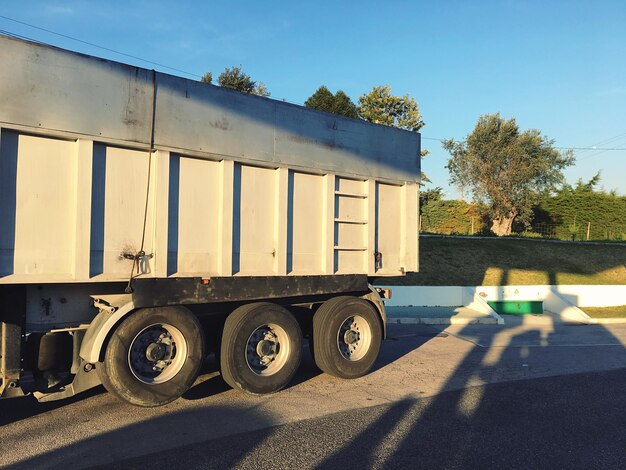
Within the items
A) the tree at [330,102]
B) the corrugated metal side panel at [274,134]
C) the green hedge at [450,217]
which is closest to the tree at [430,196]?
the green hedge at [450,217]

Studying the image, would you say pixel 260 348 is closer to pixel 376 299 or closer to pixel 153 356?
pixel 153 356

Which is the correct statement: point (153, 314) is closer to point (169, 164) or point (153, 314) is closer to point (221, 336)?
point (221, 336)

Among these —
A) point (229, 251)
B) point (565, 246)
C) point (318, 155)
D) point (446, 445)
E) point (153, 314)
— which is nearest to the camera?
point (446, 445)

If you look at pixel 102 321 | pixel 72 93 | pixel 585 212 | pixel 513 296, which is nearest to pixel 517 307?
pixel 513 296

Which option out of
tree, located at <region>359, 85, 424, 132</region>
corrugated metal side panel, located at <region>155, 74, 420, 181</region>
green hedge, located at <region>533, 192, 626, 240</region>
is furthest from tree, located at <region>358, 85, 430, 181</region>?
corrugated metal side panel, located at <region>155, 74, 420, 181</region>

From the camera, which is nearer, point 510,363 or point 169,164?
point 169,164

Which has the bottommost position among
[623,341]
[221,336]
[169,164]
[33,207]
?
[623,341]

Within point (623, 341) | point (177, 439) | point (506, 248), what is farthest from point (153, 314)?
point (506, 248)

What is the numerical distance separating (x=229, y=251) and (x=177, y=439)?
2108 mm

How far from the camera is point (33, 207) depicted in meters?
4.79

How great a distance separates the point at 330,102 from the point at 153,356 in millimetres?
20212

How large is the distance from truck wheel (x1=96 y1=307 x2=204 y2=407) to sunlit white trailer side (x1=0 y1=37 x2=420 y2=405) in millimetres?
16

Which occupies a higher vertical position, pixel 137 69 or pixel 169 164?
pixel 137 69

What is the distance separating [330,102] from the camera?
79.2 ft
